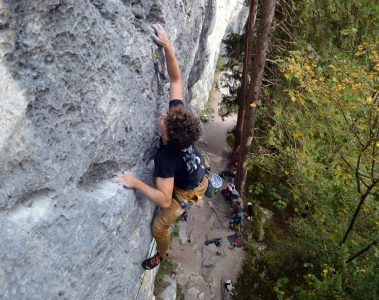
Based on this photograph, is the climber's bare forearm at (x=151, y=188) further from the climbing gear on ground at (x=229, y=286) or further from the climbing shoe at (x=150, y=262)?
the climbing gear on ground at (x=229, y=286)

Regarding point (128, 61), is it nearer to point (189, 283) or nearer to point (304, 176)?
point (304, 176)

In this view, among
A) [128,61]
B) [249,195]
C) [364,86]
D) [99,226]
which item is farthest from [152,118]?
[249,195]

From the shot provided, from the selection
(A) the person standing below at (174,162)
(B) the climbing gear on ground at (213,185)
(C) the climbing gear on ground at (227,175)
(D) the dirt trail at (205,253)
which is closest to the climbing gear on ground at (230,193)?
(D) the dirt trail at (205,253)

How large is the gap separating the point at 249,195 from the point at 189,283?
4.50 m

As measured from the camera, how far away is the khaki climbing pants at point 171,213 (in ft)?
15.2

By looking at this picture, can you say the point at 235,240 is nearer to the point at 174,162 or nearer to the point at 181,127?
the point at 174,162

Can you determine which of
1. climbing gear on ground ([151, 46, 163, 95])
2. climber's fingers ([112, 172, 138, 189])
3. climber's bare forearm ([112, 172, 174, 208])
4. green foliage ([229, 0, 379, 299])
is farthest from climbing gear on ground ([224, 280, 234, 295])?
climbing gear on ground ([151, 46, 163, 95])

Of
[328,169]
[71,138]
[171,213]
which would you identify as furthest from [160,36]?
[328,169]

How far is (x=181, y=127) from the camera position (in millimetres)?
3832

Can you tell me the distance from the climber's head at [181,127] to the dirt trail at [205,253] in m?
6.54

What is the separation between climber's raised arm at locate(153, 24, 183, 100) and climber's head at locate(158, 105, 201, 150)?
674 millimetres

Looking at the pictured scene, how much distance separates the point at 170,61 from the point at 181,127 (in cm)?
109

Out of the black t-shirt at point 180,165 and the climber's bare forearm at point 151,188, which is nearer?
the climber's bare forearm at point 151,188

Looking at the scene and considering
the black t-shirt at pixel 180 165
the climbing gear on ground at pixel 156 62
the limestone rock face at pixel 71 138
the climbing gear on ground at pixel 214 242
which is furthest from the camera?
the climbing gear on ground at pixel 214 242
